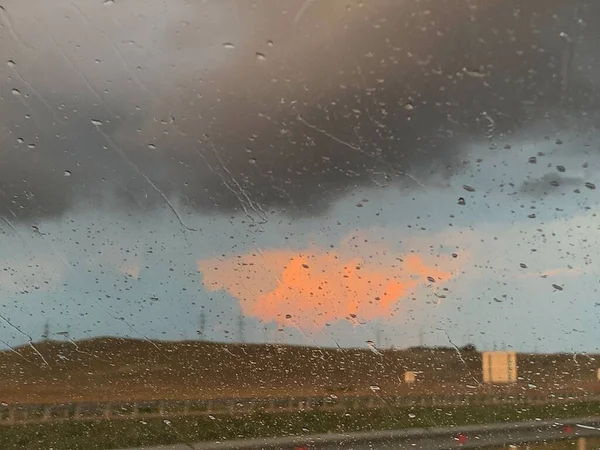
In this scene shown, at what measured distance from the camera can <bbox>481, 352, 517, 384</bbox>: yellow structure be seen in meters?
7.29

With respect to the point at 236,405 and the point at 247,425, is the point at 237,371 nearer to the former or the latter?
the point at 236,405

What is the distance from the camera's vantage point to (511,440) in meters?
6.98

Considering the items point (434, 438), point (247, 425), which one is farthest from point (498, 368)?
point (247, 425)

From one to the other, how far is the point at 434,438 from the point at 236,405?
82.5 inches

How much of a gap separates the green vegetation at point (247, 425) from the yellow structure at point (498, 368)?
0.28 meters

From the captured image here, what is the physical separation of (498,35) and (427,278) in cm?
241

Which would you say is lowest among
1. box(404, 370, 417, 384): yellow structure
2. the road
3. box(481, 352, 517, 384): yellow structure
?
the road

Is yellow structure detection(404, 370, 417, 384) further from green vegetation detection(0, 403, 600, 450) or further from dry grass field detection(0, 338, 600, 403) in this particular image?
green vegetation detection(0, 403, 600, 450)

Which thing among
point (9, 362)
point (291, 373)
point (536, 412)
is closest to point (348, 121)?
point (291, 373)

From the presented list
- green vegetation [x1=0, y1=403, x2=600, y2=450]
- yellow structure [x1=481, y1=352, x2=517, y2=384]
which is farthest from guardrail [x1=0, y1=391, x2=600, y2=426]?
yellow structure [x1=481, y1=352, x2=517, y2=384]

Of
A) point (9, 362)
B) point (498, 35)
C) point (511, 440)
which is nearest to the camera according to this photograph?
point (498, 35)

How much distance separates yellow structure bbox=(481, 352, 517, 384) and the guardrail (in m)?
A: 0.18

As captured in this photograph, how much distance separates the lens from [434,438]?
754 cm

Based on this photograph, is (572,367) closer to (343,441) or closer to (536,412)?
(536,412)
